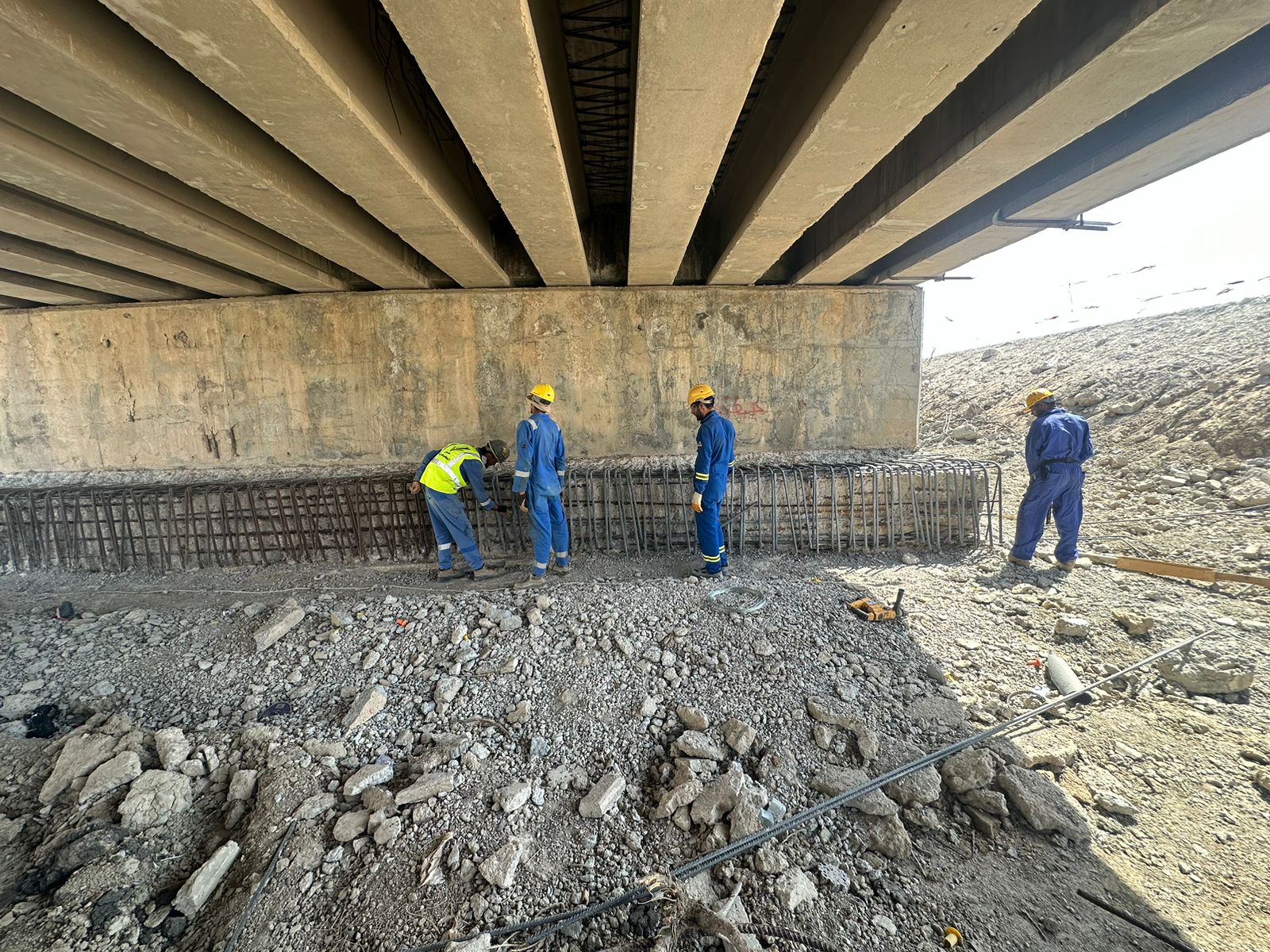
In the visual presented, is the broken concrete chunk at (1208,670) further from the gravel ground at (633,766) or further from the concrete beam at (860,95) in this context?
the concrete beam at (860,95)

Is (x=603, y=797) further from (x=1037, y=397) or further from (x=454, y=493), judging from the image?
(x=1037, y=397)

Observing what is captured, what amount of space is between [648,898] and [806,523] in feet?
17.2

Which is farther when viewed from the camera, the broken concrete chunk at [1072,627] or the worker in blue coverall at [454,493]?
the worker in blue coverall at [454,493]

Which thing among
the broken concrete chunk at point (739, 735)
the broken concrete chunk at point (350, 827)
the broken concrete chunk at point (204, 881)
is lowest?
the broken concrete chunk at point (204, 881)

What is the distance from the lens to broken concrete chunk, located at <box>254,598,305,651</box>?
13.6 ft

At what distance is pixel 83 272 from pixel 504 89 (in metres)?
6.59

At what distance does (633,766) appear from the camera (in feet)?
9.41

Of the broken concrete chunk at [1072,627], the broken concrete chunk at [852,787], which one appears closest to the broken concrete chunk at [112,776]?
the broken concrete chunk at [852,787]

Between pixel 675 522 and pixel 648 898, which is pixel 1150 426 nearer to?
pixel 675 522

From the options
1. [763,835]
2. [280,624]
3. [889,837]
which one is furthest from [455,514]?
[889,837]

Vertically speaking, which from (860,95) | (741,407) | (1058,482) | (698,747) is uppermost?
(860,95)

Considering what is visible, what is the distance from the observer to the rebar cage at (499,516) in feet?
21.2

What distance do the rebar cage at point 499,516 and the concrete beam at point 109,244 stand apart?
9.20 feet

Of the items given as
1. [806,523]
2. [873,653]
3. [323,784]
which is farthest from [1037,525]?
[323,784]
